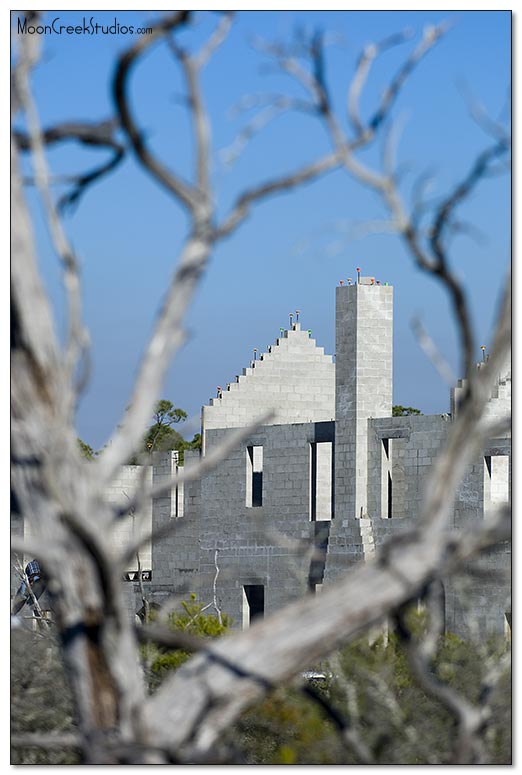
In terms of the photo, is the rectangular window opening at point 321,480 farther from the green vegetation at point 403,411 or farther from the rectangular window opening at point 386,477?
the green vegetation at point 403,411

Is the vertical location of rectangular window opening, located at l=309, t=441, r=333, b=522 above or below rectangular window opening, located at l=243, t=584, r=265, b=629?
above

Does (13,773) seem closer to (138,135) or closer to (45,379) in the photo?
(45,379)

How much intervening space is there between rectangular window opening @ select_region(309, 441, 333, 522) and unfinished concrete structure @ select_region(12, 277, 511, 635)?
2cm

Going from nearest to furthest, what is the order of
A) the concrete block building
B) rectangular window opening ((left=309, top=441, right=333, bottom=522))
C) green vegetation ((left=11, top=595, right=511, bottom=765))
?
green vegetation ((left=11, top=595, right=511, bottom=765)) → the concrete block building → rectangular window opening ((left=309, top=441, right=333, bottom=522))

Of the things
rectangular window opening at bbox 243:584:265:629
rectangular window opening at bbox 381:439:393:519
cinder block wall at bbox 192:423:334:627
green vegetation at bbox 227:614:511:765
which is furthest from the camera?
rectangular window opening at bbox 243:584:265:629

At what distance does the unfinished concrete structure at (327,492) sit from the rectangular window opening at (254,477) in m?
0.03

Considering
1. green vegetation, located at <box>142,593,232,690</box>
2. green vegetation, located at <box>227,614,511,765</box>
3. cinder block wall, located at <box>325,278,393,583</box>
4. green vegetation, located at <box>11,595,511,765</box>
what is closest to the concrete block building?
cinder block wall, located at <box>325,278,393,583</box>

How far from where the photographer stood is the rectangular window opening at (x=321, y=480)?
23625 millimetres

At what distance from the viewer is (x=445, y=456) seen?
128 inches

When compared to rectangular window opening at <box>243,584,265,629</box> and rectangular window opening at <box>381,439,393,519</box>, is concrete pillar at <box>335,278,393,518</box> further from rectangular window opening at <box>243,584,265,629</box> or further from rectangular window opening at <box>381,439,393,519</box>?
rectangular window opening at <box>243,584,265,629</box>

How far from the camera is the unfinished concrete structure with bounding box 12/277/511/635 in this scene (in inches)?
824

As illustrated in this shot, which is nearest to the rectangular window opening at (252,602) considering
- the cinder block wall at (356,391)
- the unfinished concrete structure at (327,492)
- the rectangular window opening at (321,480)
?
the unfinished concrete structure at (327,492)
